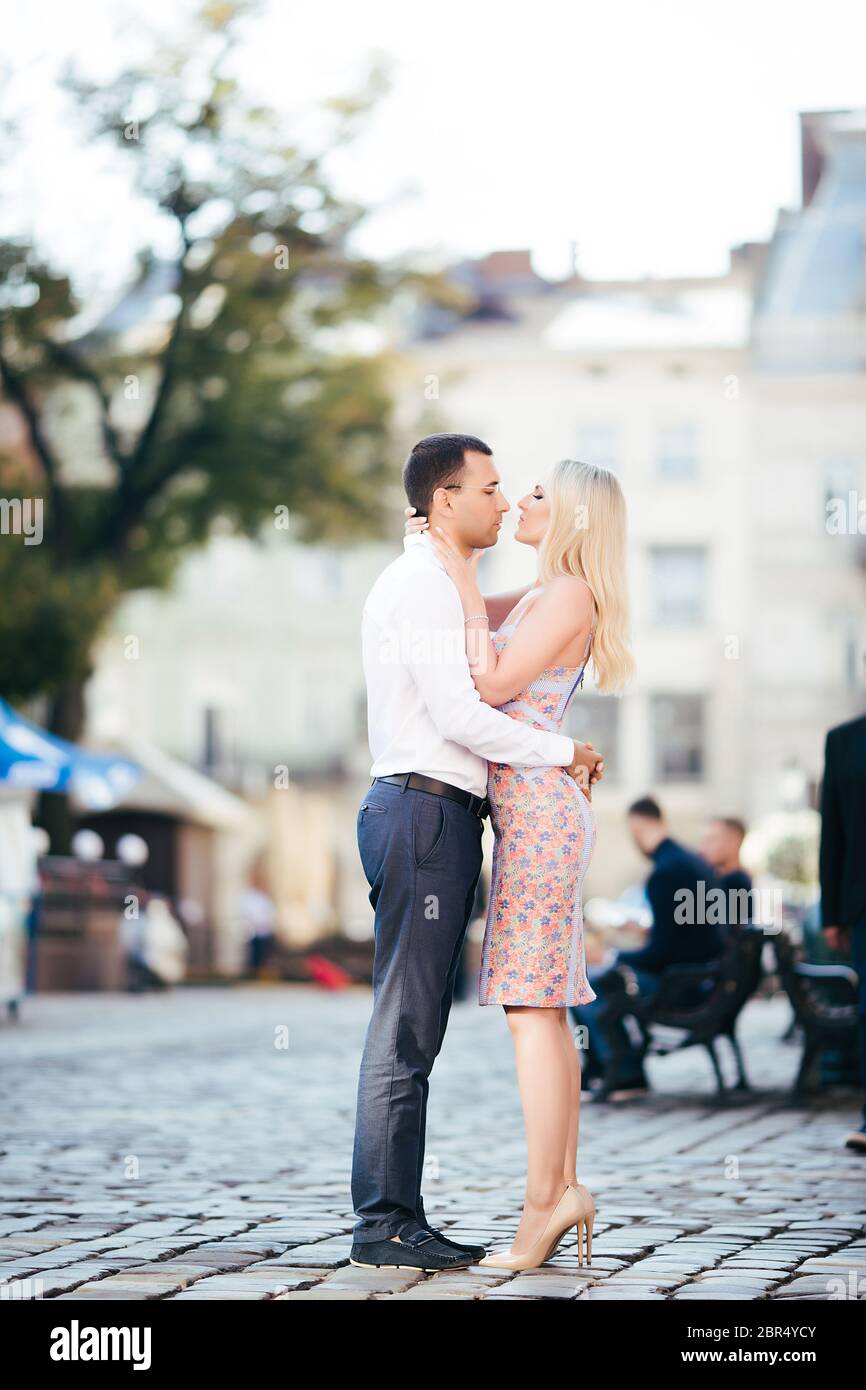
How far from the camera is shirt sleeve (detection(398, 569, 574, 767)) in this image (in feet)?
16.8

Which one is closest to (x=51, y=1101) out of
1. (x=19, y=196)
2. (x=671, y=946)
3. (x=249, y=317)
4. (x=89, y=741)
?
(x=671, y=946)

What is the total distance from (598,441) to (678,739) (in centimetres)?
718

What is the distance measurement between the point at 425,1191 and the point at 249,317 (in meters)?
20.6

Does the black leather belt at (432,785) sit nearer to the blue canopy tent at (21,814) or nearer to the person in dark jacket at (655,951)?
the person in dark jacket at (655,951)

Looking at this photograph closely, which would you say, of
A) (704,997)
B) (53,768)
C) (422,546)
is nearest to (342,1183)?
(422,546)

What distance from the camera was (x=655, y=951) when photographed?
34.7 ft

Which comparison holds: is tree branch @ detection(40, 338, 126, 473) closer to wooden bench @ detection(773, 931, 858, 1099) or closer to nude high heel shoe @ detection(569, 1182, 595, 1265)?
wooden bench @ detection(773, 931, 858, 1099)

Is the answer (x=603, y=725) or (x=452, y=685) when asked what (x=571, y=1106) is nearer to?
(x=452, y=685)

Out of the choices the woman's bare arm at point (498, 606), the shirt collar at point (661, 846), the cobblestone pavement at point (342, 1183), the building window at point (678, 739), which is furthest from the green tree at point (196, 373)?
the building window at point (678, 739)

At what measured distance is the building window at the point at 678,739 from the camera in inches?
1860

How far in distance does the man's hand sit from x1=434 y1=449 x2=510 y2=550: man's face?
585mm
